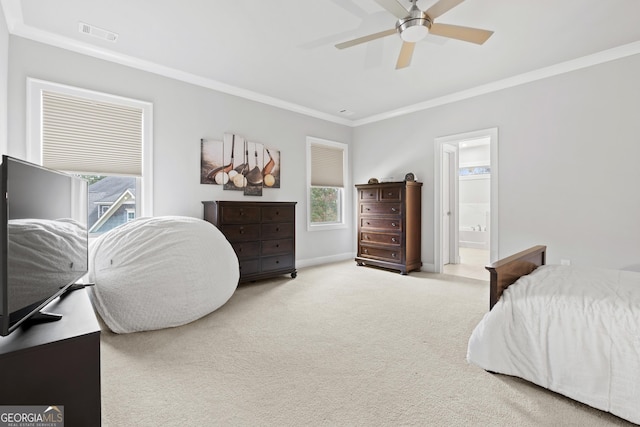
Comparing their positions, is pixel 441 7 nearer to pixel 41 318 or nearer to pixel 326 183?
pixel 41 318

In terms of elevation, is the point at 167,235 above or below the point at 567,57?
below

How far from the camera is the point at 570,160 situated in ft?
11.9

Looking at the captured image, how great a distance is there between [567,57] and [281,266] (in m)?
4.35

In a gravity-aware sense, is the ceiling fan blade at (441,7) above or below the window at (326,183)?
above

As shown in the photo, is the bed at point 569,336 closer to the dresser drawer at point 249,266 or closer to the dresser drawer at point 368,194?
the dresser drawer at point 249,266

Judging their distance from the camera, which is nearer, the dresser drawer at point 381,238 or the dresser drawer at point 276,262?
the dresser drawer at point 276,262

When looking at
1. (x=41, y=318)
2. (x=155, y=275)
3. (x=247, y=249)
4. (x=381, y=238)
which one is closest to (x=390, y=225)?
(x=381, y=238)

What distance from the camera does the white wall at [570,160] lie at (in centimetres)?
330

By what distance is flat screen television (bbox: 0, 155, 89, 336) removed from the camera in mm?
1102

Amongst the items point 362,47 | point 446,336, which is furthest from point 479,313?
point 362,47

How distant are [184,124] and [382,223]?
3.29 meters

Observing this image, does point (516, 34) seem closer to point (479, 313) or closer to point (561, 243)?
point (561, 243)

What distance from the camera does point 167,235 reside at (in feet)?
9.07

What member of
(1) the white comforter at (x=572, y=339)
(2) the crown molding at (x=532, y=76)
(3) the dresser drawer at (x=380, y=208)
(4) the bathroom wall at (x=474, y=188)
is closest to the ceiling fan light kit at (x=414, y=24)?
(1) the white comforter at (x=572, y=339)
